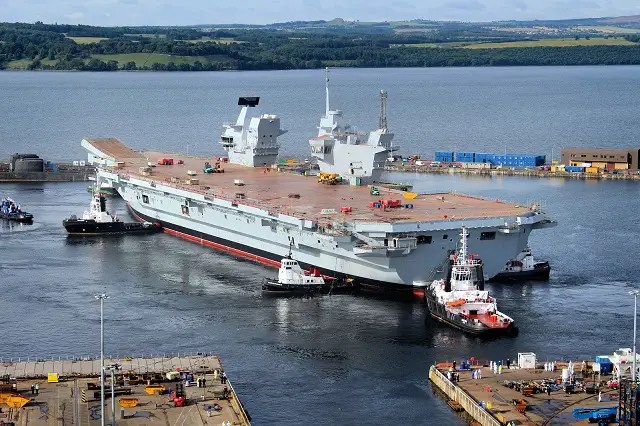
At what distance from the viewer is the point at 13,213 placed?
72.8 metres

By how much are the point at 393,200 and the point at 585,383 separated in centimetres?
2257

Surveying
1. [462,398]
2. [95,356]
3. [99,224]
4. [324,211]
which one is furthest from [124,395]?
[99,224]

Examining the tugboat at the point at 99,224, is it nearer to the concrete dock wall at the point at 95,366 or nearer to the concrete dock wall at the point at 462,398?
the concrete dock wall at the point at 95,366

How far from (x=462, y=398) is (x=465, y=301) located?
11033mm

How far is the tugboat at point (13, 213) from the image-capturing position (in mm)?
72125

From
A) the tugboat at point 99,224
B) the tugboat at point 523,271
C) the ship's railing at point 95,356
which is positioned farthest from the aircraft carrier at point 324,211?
the ship's railing at point 95,356

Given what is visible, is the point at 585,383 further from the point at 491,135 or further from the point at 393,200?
the point at 491,135

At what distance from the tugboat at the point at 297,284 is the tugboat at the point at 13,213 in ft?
82.6

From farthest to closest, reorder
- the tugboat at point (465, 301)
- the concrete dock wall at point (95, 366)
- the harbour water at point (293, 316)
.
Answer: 1. the tugboat at point (465, 301)
2. the harbour water at point (293, 316)
3. the concrete dock wall at point (95, 366)

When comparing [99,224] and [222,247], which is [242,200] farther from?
[99,224]

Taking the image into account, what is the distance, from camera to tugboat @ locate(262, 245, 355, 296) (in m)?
51.8

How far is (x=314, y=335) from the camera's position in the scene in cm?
4538

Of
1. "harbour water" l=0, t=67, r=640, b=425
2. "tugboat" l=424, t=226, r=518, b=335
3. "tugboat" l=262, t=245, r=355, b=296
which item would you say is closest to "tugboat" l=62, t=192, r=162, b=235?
"harbour water" l=0, t=67, r=640, b=425

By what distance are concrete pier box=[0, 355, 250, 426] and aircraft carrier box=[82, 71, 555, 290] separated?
14.6 m
